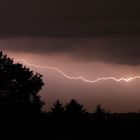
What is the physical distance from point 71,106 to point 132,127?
28998 mm

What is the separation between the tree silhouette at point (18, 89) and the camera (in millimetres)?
100188

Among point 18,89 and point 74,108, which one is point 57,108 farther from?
point 18,89

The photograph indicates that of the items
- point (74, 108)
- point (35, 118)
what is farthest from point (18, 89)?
point (74, 108)

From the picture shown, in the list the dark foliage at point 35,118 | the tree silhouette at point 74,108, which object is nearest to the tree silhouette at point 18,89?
the dark foliage at point 35,118

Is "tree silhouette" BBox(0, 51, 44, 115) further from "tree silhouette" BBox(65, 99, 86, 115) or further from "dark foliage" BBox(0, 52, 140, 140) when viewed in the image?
"tree silhouette" BBox(65, 99, 86, 115)

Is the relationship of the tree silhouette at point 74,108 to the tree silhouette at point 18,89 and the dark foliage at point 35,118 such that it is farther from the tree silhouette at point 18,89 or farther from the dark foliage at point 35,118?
the tree silhouette at point 18,89

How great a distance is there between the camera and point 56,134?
329 feet

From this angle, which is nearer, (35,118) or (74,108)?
(35,118)

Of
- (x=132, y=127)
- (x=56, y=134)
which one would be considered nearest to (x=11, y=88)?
(x=56, y=134)

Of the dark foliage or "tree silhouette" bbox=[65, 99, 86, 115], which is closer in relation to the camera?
the dark foliage

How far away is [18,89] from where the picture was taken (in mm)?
106125

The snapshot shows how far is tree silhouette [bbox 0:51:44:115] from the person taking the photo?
100 m

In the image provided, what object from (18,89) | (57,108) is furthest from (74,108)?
(18,89)

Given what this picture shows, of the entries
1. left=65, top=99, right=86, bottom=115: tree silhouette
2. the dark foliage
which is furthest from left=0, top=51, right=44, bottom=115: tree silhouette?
left=65, top=99, right=86, bottom=115: tree silhouette
